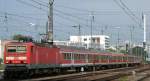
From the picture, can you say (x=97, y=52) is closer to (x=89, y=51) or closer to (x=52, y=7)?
(x=89, y=51)

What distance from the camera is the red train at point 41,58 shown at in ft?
120

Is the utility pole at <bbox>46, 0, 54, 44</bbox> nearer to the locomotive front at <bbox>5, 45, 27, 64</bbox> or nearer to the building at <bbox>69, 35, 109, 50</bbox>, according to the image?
the locomotive front at <bbox>5, 45, 27, 64</bbox>

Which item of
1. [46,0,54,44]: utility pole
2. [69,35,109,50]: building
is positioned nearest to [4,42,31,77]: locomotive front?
[46,0,54,44]: utility pole

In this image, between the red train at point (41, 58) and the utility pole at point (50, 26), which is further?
the utility pole at point (50, 26)

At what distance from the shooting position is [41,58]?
4044cm

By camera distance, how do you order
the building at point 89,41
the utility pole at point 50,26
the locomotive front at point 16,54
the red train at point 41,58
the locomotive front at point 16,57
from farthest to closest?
the building at point 89,41
the utility pole at point 50,26
the locomotive front at point 16,54
the red train at point 41,58
the locomotive front at point 16,57

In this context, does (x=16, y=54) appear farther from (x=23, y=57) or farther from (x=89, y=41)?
(x=89, y=41)

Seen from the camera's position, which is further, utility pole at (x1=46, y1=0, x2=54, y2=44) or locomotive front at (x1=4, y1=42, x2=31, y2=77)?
utility pole at (x1=46, y1=0, x2=54, y2=44)

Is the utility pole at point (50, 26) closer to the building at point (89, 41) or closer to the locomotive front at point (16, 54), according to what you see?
the locomotive front at point (16, 54)

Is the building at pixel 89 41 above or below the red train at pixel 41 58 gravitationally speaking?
above

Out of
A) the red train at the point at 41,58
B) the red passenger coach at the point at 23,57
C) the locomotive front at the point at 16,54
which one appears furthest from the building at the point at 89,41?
the locomotive front at the point at 16,54

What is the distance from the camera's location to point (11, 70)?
36.2 metres

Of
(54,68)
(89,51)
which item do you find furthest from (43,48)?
(89,51)

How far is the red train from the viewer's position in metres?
36.7
